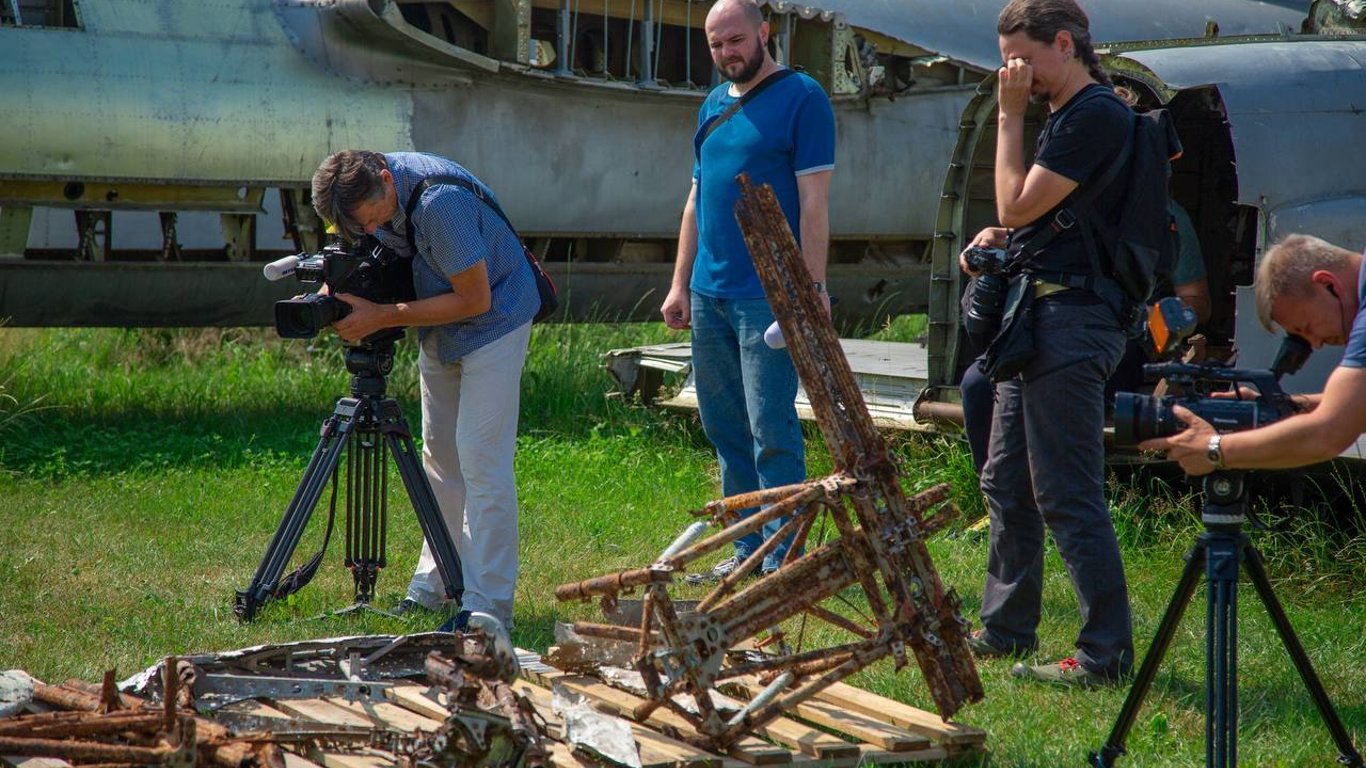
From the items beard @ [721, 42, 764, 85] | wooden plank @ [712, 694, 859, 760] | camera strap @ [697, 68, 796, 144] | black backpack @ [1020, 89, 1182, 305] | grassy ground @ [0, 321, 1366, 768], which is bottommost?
grassy ground @ [0, 321, 1366, 768]

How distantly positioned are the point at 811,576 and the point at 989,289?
1.24 metres

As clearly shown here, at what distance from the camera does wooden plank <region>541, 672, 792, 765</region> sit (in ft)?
11.6

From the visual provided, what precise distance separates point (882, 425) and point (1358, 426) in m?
4.48

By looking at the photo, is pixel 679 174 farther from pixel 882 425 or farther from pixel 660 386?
pixel 882 425

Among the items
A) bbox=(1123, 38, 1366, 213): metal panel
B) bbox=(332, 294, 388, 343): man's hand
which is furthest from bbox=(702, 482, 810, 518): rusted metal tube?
bbox=(1123, 38, 1366, 213): metal panel

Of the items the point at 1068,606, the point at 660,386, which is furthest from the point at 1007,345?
the point at 660,386

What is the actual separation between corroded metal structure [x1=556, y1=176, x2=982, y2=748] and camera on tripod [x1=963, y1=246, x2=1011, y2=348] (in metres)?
0.83

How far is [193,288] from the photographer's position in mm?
8609

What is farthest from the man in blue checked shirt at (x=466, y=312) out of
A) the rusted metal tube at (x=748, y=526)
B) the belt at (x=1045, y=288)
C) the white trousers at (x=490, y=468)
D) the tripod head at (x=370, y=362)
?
the belt at (x=1045, y=288)

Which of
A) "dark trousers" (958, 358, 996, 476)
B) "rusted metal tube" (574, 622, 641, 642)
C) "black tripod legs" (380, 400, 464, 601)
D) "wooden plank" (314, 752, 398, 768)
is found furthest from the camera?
"black tripod legs" (380, 400, 464, 601)

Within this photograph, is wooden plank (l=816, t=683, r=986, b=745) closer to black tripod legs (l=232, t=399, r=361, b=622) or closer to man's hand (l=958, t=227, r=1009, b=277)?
man's hand (l=958, t=227, r=1009, b=277)

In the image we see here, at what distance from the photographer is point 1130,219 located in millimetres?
4156

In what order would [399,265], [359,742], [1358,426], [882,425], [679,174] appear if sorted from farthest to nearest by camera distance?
1. [679,174]
2. [882,425]
3. [399,265]
4. [359,742]
5. [1358,426]

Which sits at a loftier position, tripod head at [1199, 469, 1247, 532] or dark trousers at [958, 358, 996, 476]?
tripod head at [1199, 469, 1247, 532]
